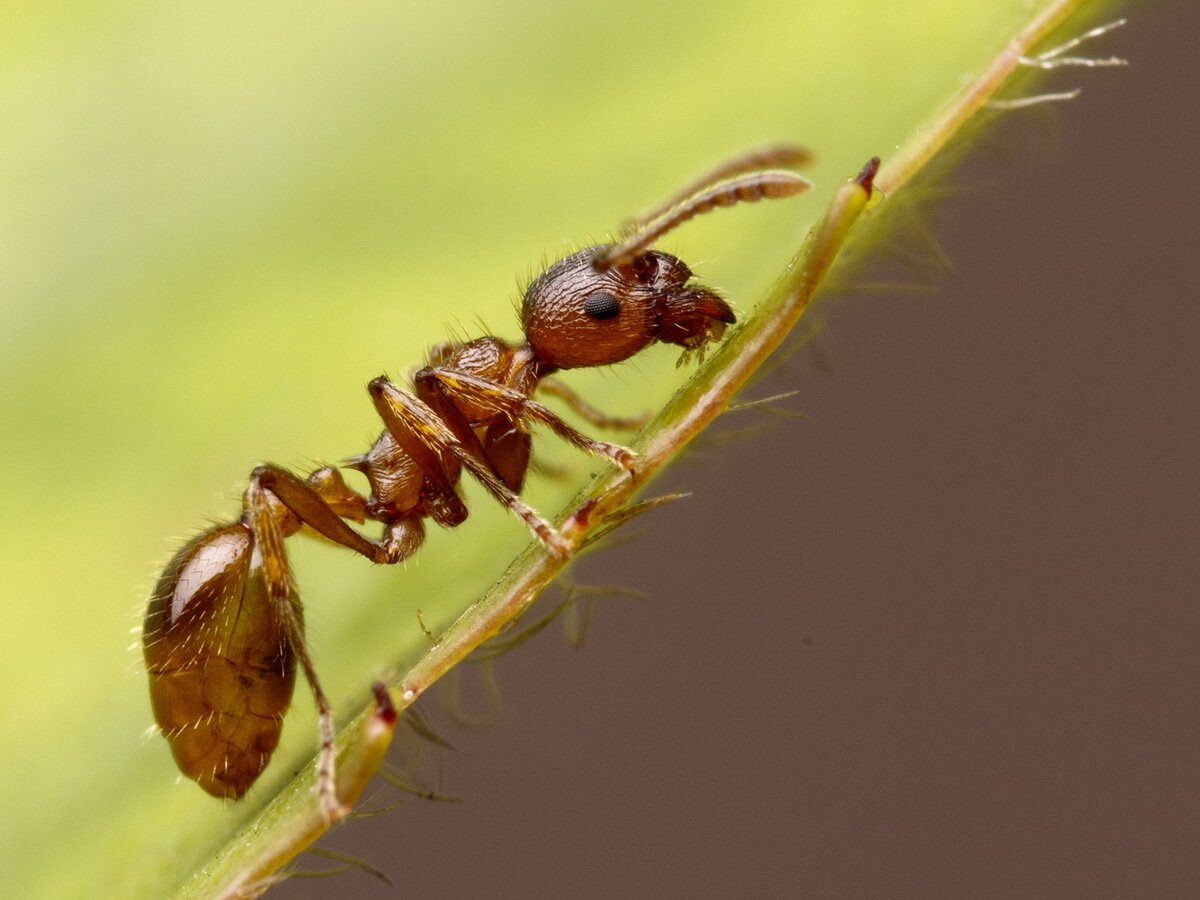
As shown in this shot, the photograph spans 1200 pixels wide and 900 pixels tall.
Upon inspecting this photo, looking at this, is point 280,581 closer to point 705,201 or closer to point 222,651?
point 222,651

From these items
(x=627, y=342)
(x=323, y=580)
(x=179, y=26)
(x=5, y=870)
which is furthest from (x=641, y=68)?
(x=5, y=870)

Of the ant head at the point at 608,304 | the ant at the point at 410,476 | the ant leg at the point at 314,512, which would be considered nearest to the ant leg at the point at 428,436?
the ant at the point at 410,476

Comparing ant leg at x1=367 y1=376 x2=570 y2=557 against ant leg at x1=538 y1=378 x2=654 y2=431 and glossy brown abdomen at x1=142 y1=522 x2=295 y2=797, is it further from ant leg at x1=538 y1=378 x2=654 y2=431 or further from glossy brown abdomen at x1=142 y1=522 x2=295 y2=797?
glossy brown abdomen at x1=142 y1=522 x2=295 y2=797

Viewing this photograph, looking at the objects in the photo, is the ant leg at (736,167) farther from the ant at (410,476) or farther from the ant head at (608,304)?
the ant head at (608,304)

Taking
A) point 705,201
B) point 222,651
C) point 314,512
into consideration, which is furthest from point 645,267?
point 222,651

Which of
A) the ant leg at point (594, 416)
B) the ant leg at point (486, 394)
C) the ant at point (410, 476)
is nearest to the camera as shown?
the ant at point (410, 476)

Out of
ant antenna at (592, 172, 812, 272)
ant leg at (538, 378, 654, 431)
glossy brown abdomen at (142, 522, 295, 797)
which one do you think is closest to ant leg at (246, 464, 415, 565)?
glossy brown abdomen at (142, 522, 295, 797)
